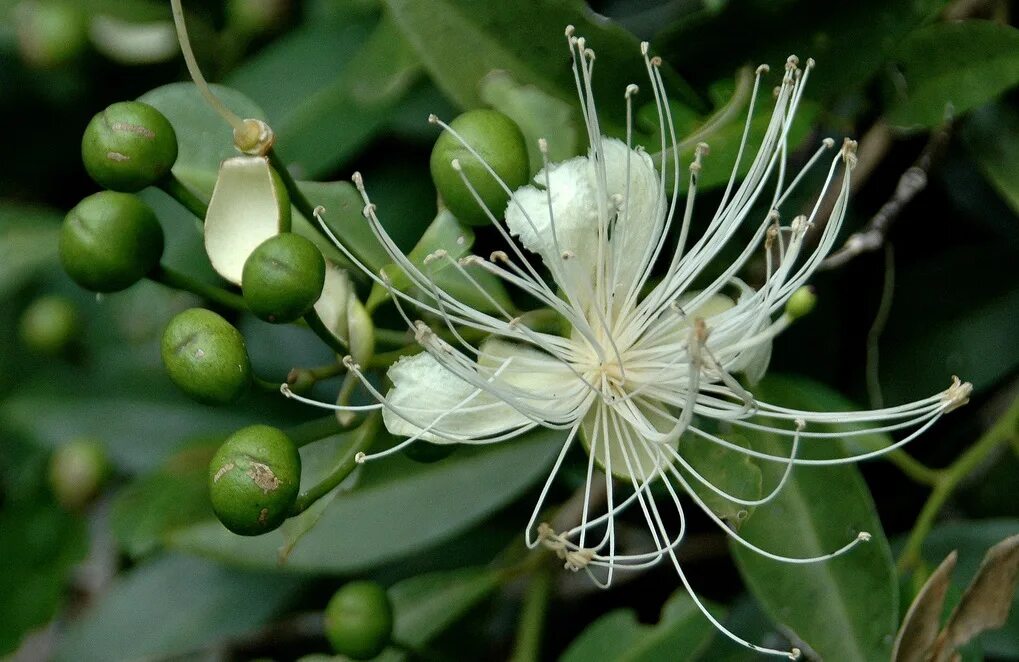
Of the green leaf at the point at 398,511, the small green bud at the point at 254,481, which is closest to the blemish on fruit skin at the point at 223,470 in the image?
the small green bud at the point at 254,481

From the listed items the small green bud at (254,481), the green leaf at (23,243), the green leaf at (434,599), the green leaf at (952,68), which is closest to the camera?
the small green bud at (254,481)

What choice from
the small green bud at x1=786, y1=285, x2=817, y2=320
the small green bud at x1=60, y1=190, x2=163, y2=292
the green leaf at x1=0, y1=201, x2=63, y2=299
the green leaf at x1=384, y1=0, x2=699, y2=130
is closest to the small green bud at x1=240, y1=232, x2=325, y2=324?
the small green bud at x1=60, y1=190, x2=163, y2=292

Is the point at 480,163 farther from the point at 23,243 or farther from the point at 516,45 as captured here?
the point at 23,243

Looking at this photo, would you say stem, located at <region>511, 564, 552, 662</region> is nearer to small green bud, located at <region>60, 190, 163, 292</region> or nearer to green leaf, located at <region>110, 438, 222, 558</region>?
green leaf, located at <region>110, 438, 222, 558</region>

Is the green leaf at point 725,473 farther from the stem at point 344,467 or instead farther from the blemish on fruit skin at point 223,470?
the blemish on fruit skin at point 223,470

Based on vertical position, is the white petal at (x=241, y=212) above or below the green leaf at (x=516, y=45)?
below

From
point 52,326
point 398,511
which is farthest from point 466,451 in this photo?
point 52,326

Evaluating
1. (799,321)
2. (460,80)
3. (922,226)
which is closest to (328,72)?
(460,80)
